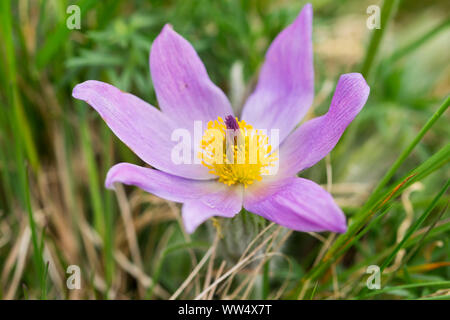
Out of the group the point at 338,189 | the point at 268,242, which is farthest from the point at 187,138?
the point at 338,189

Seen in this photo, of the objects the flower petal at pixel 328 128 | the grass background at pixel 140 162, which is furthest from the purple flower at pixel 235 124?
the grass background at pixel 140 162

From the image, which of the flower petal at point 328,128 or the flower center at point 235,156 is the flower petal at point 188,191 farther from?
the flower petal at point 328,128

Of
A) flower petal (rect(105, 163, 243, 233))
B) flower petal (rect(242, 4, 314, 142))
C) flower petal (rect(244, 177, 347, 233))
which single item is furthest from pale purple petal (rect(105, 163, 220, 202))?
flower petal (rect(242, 4, 314, 142))

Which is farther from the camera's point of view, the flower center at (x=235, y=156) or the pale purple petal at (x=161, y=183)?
the flower center at (x=235, y=156)

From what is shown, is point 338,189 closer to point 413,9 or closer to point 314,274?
point 314,274

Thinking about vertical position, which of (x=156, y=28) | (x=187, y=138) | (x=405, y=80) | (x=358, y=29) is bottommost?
(x=187, y=138)

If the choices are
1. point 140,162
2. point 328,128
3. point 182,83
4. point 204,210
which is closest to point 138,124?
point 182,83

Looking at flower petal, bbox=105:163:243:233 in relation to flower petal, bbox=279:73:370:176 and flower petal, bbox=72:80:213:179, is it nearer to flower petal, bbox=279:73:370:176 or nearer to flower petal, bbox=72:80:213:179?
flower petal, bbox=72:80:213:179
